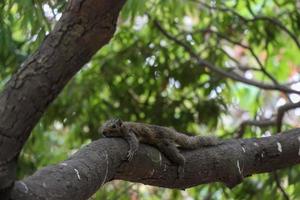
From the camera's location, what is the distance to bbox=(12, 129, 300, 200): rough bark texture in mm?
1913

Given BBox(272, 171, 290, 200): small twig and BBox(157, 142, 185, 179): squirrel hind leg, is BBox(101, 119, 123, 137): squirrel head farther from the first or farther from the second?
BBox(272, 171, 290, 200): small twig

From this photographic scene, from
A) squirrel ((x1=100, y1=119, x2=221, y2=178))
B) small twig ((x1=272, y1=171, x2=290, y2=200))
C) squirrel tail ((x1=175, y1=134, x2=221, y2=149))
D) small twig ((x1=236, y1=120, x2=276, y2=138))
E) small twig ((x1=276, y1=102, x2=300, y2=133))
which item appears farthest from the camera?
small twig ((x1=236, y1=120, x2=276, y2=138))

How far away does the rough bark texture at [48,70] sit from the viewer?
165 cm

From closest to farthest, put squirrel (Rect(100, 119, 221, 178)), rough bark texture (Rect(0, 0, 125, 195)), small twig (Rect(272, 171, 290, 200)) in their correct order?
rough bark texture (Rect(0, 0, 125, 195)) < squirrel (Rect(100, 119, 221, 178)) < small twig (Rect(272, 171, 290, 200))

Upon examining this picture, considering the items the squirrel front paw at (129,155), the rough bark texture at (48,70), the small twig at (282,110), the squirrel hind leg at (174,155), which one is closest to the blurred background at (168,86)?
the small twig at (282,110)

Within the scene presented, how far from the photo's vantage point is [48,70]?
5.63 feet

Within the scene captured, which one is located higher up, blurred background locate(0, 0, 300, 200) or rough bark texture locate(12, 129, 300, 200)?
blurred background locate(0, 0, 300, 200)

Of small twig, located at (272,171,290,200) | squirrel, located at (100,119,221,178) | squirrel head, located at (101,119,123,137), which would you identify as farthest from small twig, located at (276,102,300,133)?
squirrel head, located at (101,119,123,137)

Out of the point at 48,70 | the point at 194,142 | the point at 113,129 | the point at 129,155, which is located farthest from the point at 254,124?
the point at 48,70

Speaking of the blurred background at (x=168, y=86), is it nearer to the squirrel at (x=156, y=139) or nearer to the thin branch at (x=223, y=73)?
the thin branch at (x=223, y=73)

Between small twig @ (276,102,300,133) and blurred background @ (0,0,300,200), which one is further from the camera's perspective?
blurred background @ (0,0,300,200)

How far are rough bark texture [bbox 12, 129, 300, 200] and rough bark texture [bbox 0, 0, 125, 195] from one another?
0.16 metres

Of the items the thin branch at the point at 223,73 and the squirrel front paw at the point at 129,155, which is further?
the thin branch at the point at 223,73

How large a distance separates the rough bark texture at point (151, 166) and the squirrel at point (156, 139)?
0.03 metres
